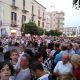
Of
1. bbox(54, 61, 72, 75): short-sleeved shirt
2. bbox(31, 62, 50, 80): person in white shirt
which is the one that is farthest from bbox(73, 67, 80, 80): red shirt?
bbox(54, 61, 72, 75): short-sleeved shirt

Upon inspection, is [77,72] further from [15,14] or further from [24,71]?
[15,14]

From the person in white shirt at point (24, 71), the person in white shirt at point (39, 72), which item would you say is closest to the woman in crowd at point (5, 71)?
the person in white shirt at point (39, 72)

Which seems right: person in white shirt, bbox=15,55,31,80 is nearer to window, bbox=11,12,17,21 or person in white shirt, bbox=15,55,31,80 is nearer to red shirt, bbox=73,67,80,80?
red shirt, bbox=73,67,80,80

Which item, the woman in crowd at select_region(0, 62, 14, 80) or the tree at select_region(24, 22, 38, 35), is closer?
the woman in crowd at select_region(0, 62, 14, 80)

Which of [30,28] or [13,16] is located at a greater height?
[13,16]

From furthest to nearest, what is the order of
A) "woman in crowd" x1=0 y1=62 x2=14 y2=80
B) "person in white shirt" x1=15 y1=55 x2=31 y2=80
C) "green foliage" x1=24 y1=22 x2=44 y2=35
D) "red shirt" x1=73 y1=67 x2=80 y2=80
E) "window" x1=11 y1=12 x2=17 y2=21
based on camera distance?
1. "green foliage" x1=24 y1=22 x2=44 y2=35
2. "window" x1=11 y1=12 x2=17 y2=21
3. "person in white shirt" x1=15 y1=55 x2=31 y2=80
4. "red shirt" x1=73 y1=67 x2=80 y2=80
5. "woman in crowd" x1=0 y1=62 x2=14 y2=80

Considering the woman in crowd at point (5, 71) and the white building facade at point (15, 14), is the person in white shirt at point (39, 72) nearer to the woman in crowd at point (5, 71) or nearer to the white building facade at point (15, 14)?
the woman in crowd at point (5, 71)

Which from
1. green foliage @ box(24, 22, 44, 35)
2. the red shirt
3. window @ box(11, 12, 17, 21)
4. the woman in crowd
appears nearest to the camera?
the woman in crowd

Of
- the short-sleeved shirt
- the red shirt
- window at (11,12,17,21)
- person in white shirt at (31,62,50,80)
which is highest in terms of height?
window at (11,12,17,21)

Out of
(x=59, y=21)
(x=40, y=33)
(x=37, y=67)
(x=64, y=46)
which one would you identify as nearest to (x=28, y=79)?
(x=37, y=67)

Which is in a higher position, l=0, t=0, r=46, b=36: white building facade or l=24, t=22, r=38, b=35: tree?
l=0, t=0, r=46, b=36: white building facade

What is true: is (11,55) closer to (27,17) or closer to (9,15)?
(9,15)

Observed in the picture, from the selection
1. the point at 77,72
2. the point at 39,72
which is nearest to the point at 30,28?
the point at 77,72

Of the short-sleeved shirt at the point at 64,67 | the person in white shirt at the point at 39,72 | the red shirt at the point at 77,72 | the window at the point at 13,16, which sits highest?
the window at the point at 13,16
